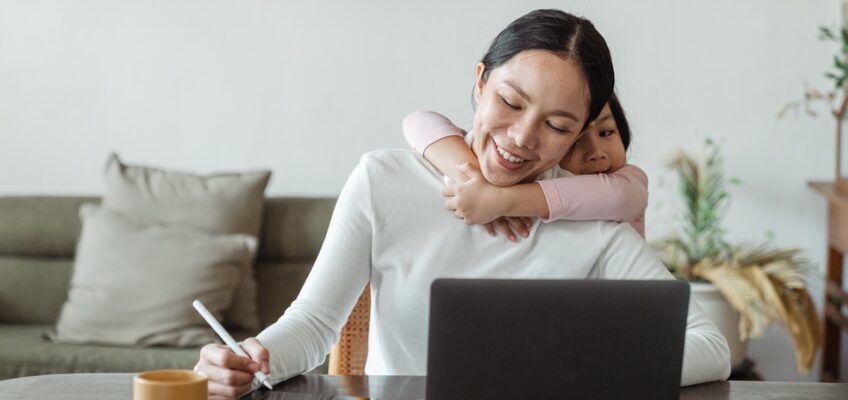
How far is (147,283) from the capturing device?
115 inches

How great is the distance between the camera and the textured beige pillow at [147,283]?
2.90m

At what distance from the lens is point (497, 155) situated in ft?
4.76

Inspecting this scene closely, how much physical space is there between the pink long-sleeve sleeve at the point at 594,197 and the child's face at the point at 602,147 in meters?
0.06

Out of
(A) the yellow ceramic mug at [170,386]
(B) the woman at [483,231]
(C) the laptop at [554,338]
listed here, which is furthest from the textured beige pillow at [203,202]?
(C) the laptop at [554,338]

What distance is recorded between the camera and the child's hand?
1.45 m

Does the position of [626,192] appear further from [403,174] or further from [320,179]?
[320,179]

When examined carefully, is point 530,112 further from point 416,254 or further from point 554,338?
point 554,338

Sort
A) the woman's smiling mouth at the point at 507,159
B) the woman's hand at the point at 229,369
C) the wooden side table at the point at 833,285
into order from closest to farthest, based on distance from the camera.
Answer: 1. the woman's hand at the point at 229,369
2. the woman's smiling mouth at the point at 507,159
3. the wooden side table at the point at 833,285

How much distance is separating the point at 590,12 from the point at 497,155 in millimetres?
1962

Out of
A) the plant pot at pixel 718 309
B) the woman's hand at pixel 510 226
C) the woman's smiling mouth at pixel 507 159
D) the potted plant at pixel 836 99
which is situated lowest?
the plant pot at pixel 718 309

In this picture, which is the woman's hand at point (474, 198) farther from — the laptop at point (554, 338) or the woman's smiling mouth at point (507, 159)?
the laptop at point (554, 338)

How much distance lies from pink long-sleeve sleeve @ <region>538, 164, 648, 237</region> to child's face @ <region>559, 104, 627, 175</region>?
0.21 feet

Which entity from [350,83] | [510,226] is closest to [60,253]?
[350,83]

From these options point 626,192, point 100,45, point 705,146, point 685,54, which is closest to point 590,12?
point 685,54
